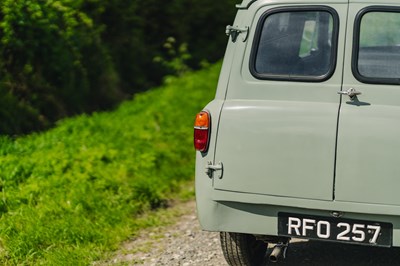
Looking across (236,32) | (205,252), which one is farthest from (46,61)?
(236,32)

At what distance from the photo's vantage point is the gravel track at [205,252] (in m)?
6.33

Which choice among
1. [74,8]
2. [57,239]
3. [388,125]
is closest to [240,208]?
[388,125]

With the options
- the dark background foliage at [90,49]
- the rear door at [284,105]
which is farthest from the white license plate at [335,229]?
the dark background foliage at [90,49]

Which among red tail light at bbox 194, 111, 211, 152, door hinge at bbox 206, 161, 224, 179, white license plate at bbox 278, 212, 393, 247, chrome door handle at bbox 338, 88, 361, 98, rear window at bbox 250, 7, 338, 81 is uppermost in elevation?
rear window at bbox 250, 7, 338, 81

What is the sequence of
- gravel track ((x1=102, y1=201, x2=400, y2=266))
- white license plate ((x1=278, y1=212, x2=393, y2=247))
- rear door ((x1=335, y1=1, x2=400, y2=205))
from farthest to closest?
gravel track ((x1=102, y1=201, x2=400, y2=266)), white license plate ((x1=278, y1=212, x2=393, y2=247)), rear door ((x1=335, y1=1, x2=400, y2=205))

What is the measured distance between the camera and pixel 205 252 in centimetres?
666

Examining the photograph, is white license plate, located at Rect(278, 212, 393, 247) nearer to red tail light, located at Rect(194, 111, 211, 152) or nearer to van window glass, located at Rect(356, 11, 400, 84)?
red tail light, located at Rect(194, 111, 211, 152)

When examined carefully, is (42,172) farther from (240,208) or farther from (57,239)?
(240,208)

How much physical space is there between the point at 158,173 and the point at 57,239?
2568 millimetres

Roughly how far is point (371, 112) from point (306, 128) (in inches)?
16.0

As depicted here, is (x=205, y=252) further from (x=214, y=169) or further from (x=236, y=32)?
(x=236, y=32)

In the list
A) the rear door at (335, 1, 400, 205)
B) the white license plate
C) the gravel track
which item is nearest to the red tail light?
the white license plate

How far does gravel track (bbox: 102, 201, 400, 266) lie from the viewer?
249 inches

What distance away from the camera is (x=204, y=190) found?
5.57m
